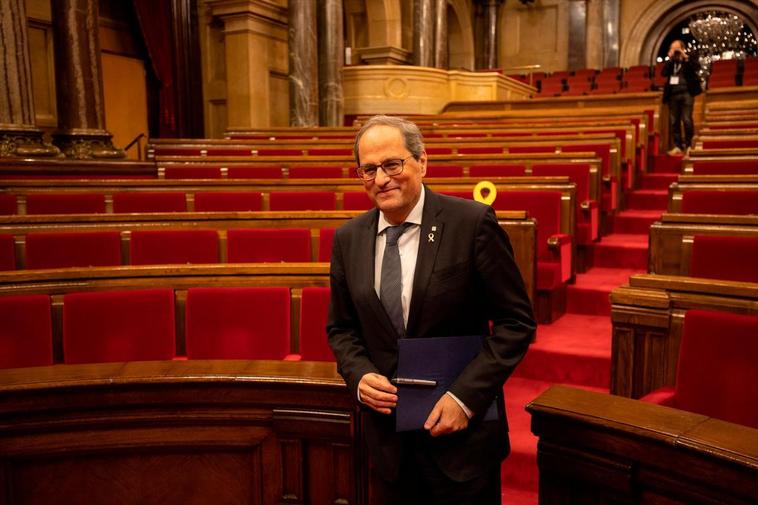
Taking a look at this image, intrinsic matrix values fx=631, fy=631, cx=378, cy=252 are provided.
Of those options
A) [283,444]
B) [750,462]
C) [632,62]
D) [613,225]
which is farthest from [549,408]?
[632,62]

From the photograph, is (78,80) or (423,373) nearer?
(423,373)

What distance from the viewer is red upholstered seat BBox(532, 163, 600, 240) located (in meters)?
2.56

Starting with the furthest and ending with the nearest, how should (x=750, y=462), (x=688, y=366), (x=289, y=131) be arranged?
(x=289, y=131) < (x=688, y=366) < (x=750, y=462)

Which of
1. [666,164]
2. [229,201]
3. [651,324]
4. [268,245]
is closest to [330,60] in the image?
[666,164]

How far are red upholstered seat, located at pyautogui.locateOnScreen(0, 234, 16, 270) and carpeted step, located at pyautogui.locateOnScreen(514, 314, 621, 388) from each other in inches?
60.6

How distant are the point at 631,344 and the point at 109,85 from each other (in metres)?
5.52

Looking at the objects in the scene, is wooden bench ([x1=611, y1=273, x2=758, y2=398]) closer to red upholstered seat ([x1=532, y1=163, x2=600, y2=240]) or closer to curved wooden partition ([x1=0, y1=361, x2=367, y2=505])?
curved wooden partition ([x1=0, y1=361, x2=367, y2=505])

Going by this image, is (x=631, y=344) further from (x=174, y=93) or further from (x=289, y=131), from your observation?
(x=174, y=93)

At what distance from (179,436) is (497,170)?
2.33m

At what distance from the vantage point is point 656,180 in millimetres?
3887

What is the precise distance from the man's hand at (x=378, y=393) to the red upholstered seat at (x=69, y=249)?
1.40 metres

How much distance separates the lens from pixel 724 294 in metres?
1.25

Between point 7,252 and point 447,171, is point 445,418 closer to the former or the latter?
point 7,252

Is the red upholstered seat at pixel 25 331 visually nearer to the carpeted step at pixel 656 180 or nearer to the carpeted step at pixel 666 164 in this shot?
the carpeted step at pixel 656 180
